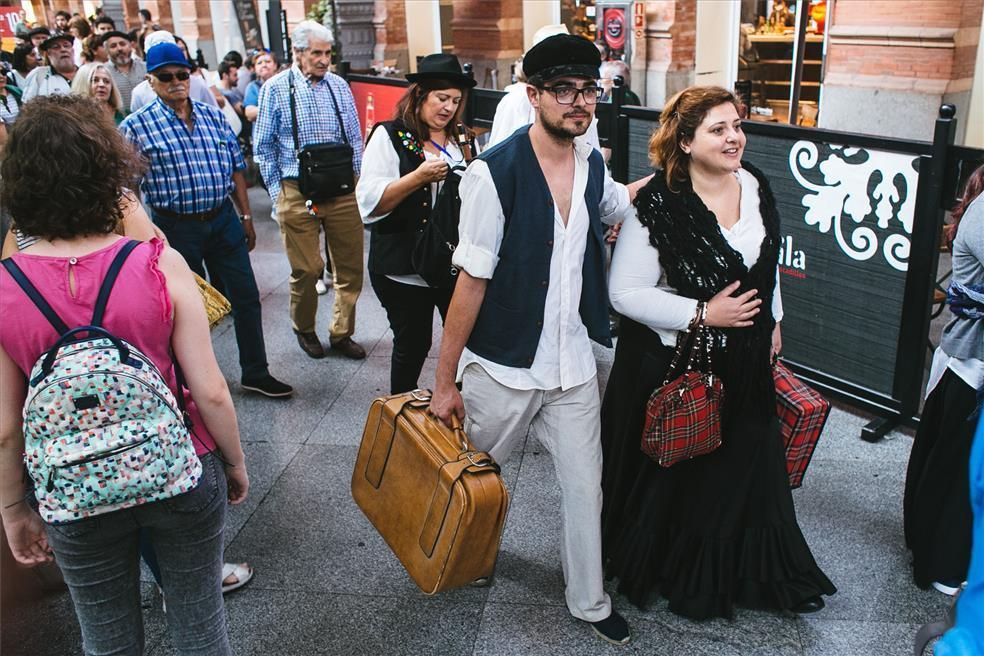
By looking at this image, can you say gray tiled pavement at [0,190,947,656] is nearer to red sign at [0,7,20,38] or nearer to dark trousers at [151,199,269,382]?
Answer: dark trousers at [151,199,269,382]

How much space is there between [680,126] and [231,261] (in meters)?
2.83

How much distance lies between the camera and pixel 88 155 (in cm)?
225

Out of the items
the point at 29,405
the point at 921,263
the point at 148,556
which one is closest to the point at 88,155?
the point at 29,405

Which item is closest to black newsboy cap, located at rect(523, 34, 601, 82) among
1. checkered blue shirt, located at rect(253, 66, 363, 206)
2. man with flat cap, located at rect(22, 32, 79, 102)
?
checkered blue shirt, located at rect(253, 66, 363, 206)

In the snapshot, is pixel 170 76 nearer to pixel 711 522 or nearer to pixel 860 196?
pixel 711 522

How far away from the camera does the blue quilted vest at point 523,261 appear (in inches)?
115

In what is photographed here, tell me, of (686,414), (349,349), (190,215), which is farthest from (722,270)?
(349,349)

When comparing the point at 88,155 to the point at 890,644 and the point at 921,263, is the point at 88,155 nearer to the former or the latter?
the point at 890,644

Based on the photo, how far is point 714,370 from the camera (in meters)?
3.19

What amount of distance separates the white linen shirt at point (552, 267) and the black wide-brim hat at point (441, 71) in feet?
3.43

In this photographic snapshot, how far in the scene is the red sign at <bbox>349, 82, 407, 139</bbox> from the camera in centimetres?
845

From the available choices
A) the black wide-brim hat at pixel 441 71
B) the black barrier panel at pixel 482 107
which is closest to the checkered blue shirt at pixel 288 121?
the black barrier panel at pixel 482 107

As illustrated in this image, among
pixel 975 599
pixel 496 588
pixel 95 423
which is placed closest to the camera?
pixel 975 599

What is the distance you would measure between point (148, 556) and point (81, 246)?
4.16 ft
